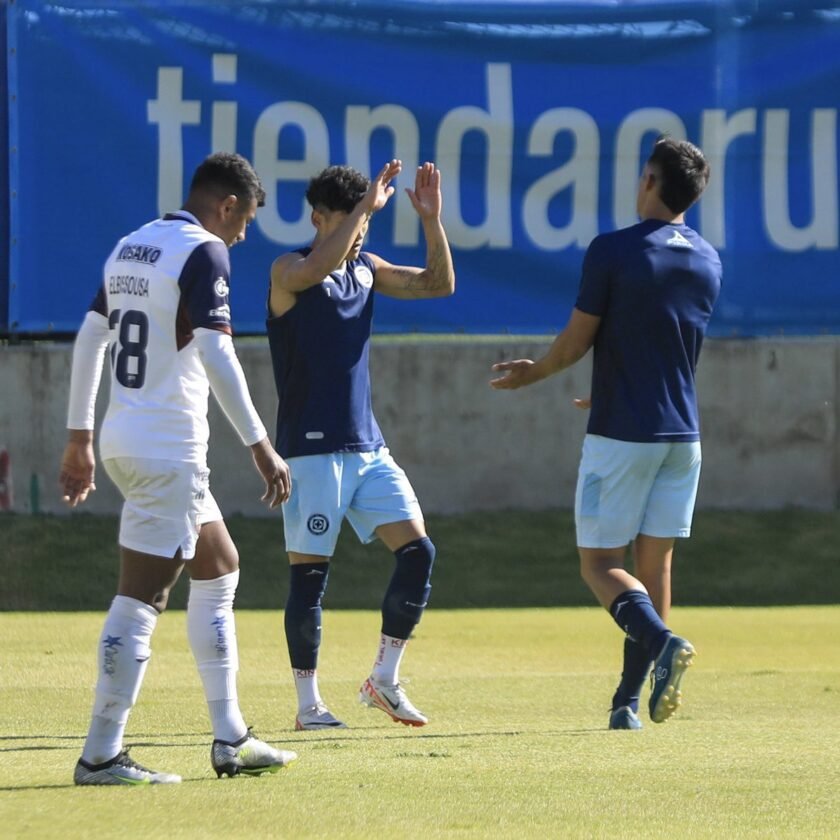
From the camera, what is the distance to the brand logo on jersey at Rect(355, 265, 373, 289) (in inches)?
250

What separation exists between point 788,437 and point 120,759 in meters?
7.52

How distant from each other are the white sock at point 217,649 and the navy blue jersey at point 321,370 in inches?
54.9

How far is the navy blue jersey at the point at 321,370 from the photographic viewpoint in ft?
20.3

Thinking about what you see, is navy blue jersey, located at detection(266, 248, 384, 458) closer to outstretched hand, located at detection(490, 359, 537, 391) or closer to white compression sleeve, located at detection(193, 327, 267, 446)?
outstretched hand, located at detection(490, 359, 537, 391)

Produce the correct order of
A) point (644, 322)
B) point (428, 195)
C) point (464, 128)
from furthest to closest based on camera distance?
point (464, 128) → point (428, 195) → point (644, 322)

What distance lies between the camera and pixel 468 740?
5.61 meters

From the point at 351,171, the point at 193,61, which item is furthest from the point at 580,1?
the point at 351,171

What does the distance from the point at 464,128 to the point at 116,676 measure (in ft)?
24.2

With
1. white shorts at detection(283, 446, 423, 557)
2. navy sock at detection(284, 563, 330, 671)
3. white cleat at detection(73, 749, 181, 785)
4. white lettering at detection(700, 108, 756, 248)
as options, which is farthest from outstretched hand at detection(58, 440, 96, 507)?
white lettering at detection(700, 108, 756, 248)

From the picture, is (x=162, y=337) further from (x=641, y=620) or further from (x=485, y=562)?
A: (x=485, y=562)

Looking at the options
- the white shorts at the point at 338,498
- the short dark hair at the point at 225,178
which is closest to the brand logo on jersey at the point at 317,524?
the white shorts at the point at 338,498

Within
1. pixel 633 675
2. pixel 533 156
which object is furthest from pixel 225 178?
pixel 533 156

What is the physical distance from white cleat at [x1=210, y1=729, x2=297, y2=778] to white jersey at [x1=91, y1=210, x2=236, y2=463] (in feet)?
2.53

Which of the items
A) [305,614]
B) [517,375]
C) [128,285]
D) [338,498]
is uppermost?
[128,285]
